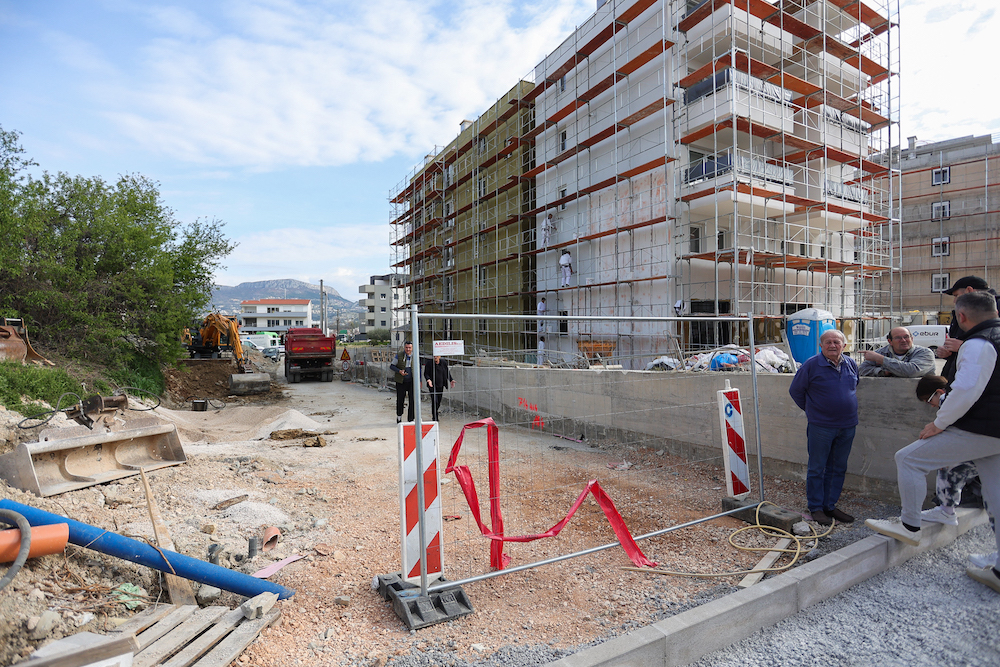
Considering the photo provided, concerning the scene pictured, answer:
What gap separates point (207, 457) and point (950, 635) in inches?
319

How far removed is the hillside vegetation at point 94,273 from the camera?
11.6 metres

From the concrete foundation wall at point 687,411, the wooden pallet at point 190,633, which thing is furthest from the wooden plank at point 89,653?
the concrete foundation wall at point 687,411

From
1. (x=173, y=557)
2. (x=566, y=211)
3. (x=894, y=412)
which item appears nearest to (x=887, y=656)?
(x=894, y=412)

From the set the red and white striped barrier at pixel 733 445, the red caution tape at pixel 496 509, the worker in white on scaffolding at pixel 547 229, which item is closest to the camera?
the red caution tape at pixel 496 509

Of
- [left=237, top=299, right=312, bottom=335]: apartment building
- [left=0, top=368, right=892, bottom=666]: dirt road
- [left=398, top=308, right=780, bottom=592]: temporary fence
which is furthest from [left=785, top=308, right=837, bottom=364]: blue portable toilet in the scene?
[left=237, top=299, right=312, bottom=335]: apartment building

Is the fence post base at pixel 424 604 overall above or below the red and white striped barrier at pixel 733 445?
below

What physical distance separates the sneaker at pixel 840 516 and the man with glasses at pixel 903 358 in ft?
4.94

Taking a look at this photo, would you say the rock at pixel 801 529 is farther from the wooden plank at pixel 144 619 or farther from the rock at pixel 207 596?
A: the wooden plank at pixel 144 619

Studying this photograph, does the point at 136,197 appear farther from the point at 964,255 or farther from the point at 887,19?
the point at 964,255

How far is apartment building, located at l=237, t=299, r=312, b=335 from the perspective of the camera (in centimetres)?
9938

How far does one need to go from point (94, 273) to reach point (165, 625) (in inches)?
510

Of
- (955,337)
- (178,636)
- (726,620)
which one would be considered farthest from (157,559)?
(955,337)

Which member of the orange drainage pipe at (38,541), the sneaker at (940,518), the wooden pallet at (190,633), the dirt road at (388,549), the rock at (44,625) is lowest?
the dirt road at (388,549)

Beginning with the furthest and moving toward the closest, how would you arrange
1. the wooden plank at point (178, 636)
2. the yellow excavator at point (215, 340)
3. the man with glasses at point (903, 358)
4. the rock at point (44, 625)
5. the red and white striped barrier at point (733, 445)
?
1. the yellow excavator at point (215, 340)
2. the red and white striped barrier at point (733, 445)
3. the man with glasses at point (903, 358)
4. the rock at point (44, 625)
5. the wooden plank at point (178, 636)
